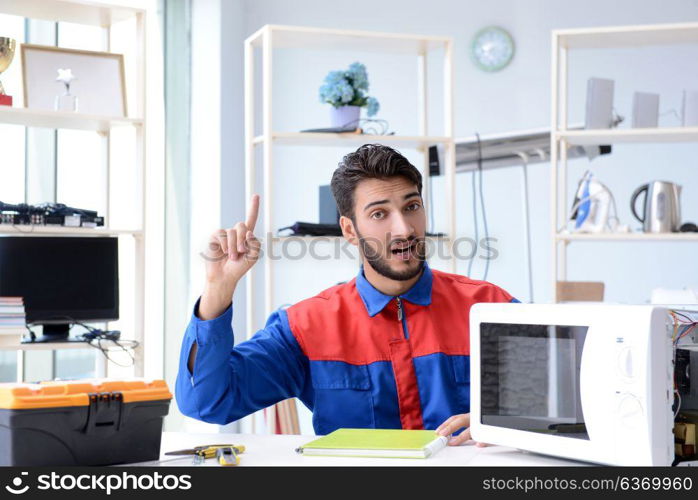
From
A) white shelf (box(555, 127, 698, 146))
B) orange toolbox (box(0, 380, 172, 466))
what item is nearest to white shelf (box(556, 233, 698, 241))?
white shelf (box(555, 127, 698, 146))

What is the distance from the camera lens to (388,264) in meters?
1.90

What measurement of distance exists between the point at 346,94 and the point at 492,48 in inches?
65.9

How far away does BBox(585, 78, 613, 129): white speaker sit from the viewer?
3.36 meters

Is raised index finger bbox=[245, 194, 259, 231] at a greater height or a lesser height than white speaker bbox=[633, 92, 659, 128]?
lesser

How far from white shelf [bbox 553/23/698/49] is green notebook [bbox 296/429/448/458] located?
7.38 ft

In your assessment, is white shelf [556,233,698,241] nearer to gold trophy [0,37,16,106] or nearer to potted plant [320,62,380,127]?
potted plant [320,62,380,127]

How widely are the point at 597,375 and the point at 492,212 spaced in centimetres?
347

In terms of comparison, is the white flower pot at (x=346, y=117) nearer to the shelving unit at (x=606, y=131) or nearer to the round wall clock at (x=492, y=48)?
the shelving unit at (x=606, y=131)

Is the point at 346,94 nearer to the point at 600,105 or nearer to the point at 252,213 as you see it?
the point at 600,105

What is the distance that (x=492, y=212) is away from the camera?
4.71 metres
